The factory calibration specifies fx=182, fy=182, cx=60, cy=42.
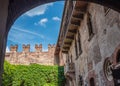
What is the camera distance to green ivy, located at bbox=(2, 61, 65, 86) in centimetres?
1898

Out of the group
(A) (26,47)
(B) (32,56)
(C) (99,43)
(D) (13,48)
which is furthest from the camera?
(D) (13,48)

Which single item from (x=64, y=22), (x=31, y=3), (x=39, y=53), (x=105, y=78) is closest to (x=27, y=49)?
(x=39, y=53)

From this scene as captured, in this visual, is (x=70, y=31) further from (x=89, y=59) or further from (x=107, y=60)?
(x=107, y=60)

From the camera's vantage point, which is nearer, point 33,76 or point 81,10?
point 81,10

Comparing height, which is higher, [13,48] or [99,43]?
[13,48]

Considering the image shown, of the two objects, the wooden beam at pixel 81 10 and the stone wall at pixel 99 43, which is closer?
the stone wall at pixel 99 43

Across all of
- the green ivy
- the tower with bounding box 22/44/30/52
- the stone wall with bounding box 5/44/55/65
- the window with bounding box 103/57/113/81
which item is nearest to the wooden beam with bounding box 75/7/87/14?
the window with bounding box 103/57/113/81

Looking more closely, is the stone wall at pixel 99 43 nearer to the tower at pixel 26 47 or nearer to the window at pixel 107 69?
the window at pixel 107 69

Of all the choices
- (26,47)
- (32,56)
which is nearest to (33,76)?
(32,56)

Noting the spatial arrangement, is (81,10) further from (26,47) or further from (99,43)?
(26,47)

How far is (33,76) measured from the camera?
64.2 ft

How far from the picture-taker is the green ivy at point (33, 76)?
747 inches

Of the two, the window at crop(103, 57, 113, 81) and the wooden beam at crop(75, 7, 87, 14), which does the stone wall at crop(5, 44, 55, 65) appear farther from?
the window at crop(103, 57, 113, 81)

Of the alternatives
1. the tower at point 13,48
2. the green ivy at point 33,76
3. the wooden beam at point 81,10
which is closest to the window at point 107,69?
the wooden beam at point 81,10
